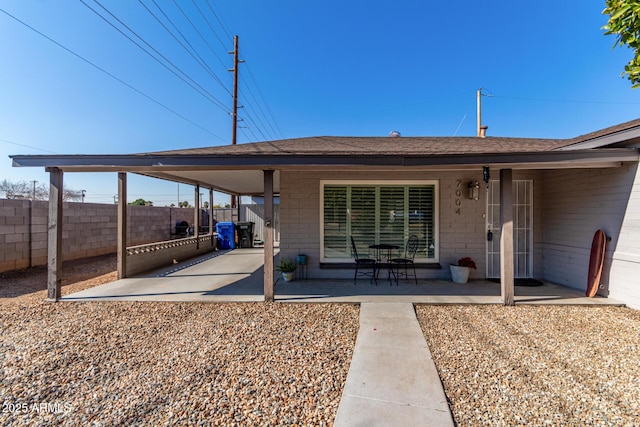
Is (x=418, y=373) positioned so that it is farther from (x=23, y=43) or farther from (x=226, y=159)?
(x=23, y=43)

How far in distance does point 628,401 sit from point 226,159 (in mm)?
5021

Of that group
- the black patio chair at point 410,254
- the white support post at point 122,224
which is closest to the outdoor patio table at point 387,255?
the black patio chair at point 410,254

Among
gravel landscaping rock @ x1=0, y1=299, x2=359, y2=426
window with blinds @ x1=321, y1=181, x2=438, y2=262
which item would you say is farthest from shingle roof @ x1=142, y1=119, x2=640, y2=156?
gravel landscaping rock @ x1=0, y1=299, x2=359, y2=426

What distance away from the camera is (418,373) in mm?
2500

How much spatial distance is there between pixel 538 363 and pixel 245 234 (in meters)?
10.4

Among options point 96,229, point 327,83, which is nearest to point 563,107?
point 327,83

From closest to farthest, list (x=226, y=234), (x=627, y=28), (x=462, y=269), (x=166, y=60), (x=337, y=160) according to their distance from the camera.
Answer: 1. (x=627, y=28)
2. (x=337, y=160)
3. (x=462, y=269)
4. (x=166, y=60)
5. (x=226, y=234)

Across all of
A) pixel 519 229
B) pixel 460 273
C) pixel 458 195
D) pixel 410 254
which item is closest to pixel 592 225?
pixel 519 229

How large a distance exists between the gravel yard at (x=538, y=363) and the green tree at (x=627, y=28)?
264 cm

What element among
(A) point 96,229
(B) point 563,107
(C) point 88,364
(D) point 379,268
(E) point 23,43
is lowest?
(C) point 88,364

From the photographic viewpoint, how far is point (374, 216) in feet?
19.9

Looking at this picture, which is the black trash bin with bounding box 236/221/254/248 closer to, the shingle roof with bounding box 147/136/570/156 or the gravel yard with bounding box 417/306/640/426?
the shingle roof with bounding box 147/136/570/156

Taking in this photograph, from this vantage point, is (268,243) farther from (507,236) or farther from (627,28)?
(627,28)

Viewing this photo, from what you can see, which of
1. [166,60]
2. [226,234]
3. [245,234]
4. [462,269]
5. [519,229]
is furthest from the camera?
[245,234]
